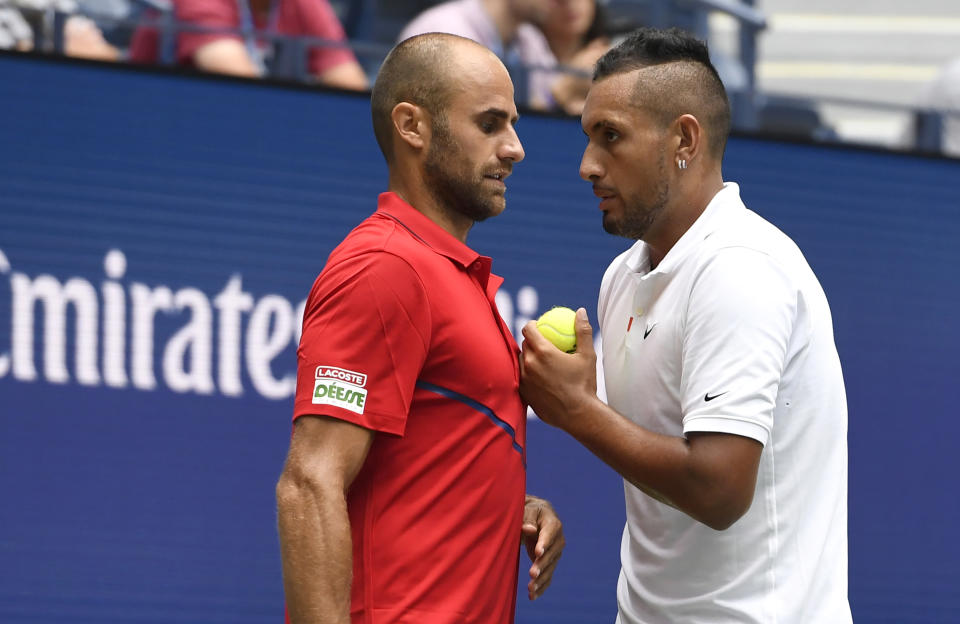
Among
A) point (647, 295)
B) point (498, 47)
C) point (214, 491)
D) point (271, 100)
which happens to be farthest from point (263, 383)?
point (647, 295)

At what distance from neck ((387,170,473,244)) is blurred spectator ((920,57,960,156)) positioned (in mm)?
3030

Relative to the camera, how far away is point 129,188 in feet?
12.3

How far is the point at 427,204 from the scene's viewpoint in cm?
215

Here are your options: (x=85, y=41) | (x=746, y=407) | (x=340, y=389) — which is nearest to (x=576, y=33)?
(x=85, y=41)

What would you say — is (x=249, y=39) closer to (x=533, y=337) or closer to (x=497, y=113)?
(x=497, y=113)

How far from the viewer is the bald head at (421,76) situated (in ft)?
6.98

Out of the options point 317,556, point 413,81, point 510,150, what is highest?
point 413,81

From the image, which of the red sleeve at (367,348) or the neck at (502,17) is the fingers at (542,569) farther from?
the neck at (502,17)

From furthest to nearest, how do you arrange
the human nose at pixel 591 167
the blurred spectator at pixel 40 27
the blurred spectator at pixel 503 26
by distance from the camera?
the blurred spectator at pixel 503 26 < the blurred spectator at pixel 40 27 < the human nose at pixel 591 167

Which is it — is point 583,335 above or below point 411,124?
below

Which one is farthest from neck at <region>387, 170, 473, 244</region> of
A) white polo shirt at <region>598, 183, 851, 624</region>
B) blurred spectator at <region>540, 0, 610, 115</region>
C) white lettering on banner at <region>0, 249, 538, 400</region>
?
blurred spectator at <region>540, 0, 610, 115</region>

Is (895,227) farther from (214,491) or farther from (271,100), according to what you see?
(214,491)

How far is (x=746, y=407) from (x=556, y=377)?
32 centimetres

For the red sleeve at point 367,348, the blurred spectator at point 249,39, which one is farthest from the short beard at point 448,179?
the blurred spectator at point 249,39
